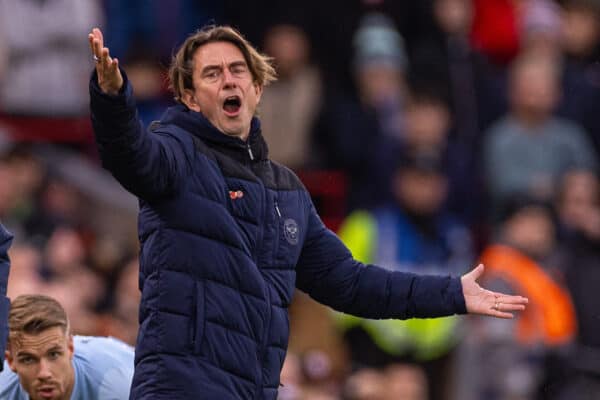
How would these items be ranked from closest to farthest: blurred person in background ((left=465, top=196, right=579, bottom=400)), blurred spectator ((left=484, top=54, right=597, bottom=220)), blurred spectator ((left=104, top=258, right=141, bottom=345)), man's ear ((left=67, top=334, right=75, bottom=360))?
man's ear ((left=67, top=334, right=75, bottom=360)) < blurred spectator ((left=104, top=258, right=141, bottom=345)) < blurred person in background ((left=465, top=196, right=579, bottom=400)) < blurred spectator ((left=484, top=54, right=597, bottom=220))

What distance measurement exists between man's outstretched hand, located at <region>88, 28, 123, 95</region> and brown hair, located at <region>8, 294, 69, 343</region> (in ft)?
4.42

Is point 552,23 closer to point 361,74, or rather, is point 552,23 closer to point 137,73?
point 361,74

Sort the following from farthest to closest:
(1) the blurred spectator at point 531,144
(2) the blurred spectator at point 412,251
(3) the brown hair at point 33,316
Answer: (1) the blurred spectator at point 531,144
(2) the blurred spectator at point 412,251
(3) the brown hair at point 33,316

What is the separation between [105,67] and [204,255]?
748mm

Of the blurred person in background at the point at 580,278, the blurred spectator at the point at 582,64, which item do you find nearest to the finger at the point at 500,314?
the blurred person in background at the point at 580,278

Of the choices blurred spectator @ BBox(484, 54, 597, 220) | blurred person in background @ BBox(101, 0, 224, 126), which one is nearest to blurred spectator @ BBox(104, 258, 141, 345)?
blurred person in background @ BBox(101, 0, 224, 126)

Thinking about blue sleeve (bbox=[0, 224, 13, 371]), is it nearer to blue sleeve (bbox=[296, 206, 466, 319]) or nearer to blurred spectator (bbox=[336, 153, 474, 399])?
blue sleeve (bbox=[296, 206, 466, 319])

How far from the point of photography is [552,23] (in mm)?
13422

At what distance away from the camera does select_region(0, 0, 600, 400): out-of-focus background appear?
10781 mm

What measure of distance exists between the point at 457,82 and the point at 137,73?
7.21 ft

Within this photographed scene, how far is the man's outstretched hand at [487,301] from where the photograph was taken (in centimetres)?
651

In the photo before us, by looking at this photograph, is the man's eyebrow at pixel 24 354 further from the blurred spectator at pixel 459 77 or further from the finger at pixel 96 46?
the blurred spectator at pixel 459 77

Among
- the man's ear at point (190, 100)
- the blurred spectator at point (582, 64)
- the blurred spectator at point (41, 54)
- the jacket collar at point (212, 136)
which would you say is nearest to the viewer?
the jacket collar at point (212, 136)

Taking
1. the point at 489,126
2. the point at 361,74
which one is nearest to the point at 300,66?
the point at 361,74
